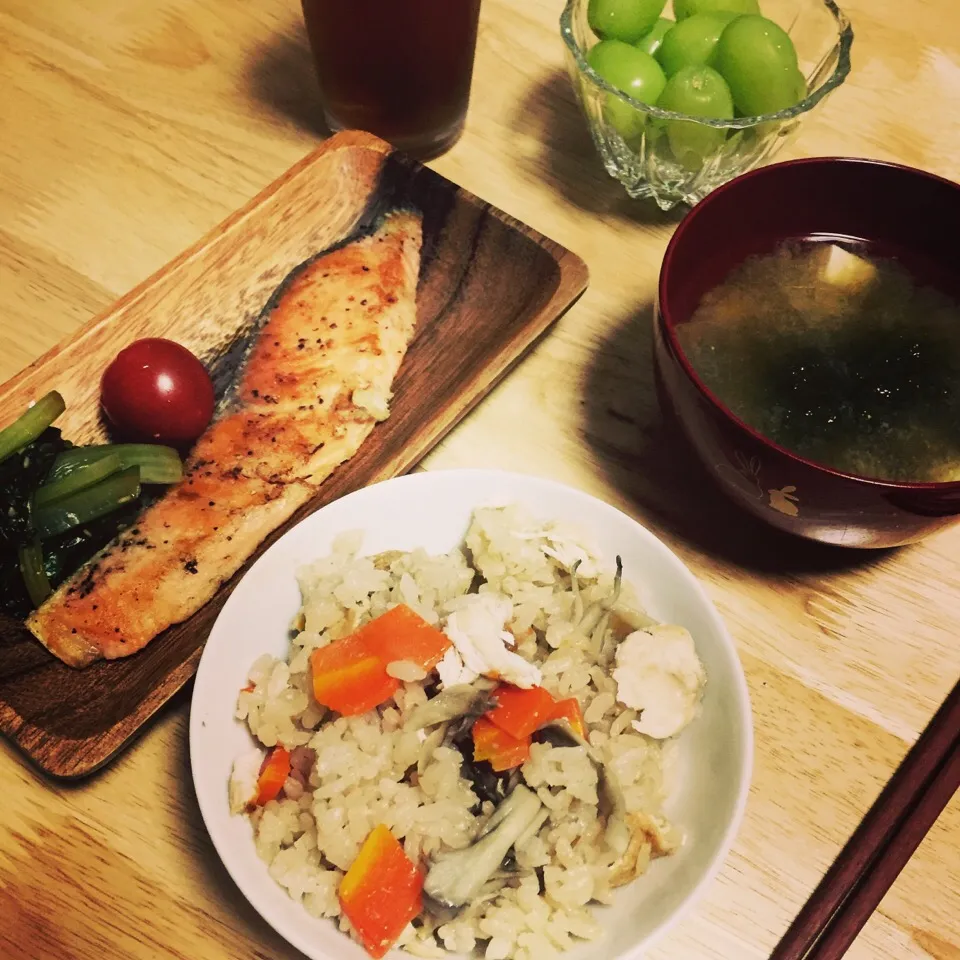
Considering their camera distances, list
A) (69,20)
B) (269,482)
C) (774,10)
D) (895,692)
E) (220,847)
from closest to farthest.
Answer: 1. (220,847)
2. (895,692)
3. (269,482)
4. (774,10)
5. (69,20)

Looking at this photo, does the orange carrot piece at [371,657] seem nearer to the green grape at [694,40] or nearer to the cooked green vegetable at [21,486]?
the cooked green vegetable at [21,486]

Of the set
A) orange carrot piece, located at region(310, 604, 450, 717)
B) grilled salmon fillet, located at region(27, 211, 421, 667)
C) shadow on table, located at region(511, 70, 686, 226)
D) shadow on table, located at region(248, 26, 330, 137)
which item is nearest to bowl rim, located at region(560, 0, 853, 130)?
shadow on table, located at region(511, 70, 686, 226)

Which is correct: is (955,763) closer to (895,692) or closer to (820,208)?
(895,692)

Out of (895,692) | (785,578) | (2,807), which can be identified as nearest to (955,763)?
(895,692)

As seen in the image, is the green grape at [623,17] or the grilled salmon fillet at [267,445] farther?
the green grape at [623,17]

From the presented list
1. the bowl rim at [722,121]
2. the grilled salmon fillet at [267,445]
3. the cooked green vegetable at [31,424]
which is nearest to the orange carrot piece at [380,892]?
the grilled salmon fillet at [267,445]

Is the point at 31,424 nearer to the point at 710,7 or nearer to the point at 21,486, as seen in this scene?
the point at 21,486
